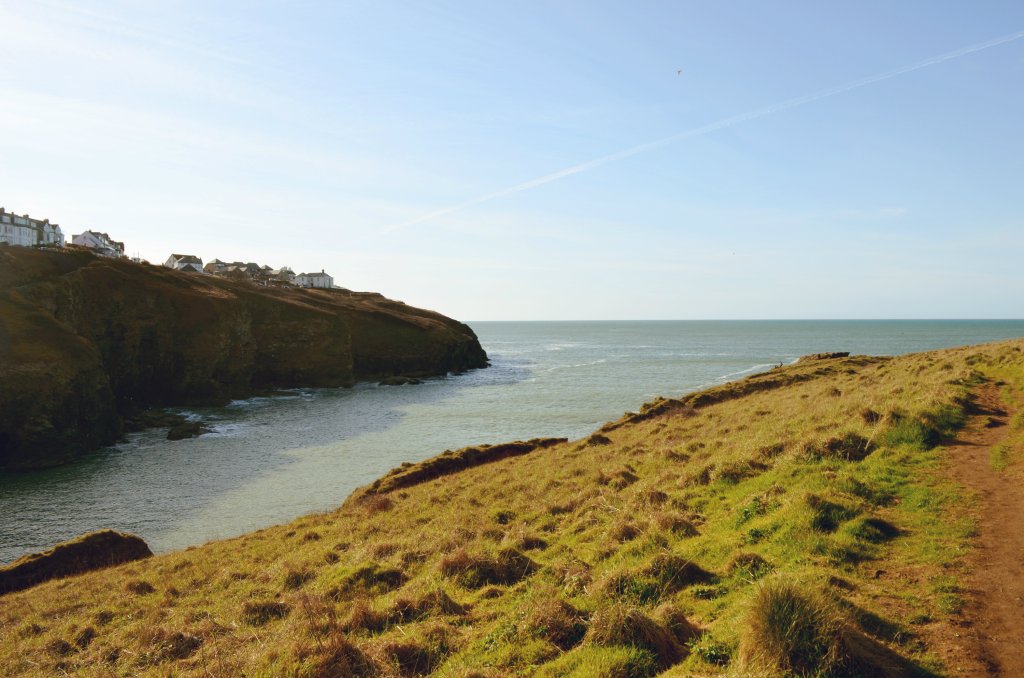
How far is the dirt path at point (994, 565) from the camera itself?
715 cm

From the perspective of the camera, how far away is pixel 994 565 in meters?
9.44

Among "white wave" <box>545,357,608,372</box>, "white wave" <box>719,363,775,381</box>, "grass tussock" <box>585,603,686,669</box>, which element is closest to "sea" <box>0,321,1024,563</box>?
"white wave" <box>719,363,775,381</box>

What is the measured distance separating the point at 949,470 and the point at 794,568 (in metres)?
8.19

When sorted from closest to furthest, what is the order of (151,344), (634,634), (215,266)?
(634,634)
(151,344)
(215,266)

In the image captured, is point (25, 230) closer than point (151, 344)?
No

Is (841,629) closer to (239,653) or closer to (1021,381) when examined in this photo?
(239,653)

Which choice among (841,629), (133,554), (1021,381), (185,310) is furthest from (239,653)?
(185,310)

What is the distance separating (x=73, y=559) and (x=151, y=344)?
5794 centimetres

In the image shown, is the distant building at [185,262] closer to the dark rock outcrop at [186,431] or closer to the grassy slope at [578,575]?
the dark rock outcrop at [186,431]

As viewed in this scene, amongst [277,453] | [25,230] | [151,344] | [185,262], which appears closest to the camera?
[277,453]

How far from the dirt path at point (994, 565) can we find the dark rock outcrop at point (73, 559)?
96.4ft

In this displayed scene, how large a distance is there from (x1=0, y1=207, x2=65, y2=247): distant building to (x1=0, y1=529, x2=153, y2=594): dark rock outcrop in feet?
393

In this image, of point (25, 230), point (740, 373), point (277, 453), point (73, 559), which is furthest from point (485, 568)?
point (25, 230)

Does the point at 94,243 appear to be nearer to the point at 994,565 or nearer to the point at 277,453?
the point at 277,453
